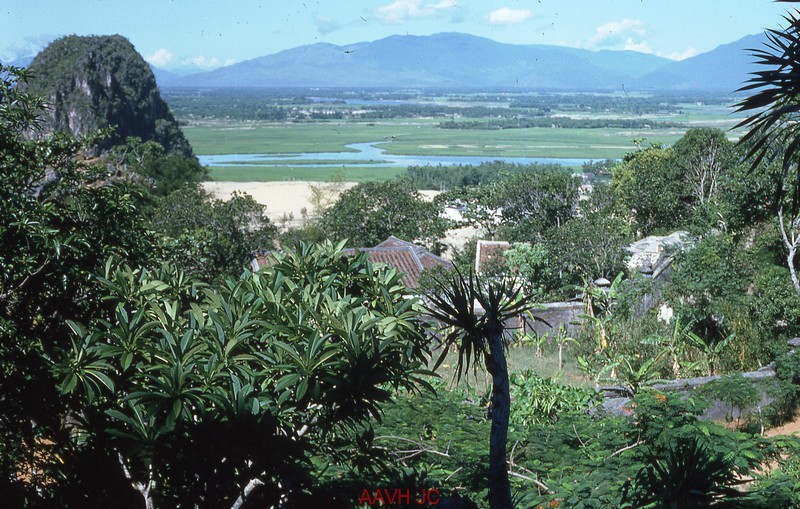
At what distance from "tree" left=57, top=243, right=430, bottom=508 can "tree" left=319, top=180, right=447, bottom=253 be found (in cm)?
2178

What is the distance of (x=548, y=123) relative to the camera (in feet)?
411

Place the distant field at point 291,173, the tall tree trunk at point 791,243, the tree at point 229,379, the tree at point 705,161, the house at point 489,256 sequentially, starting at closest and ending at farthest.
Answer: the tree at point 229,379 → the tall tree trunk at point 791,243 → the house at point 489,256 → the tree at point 705,161 → the distant field at point 291,173

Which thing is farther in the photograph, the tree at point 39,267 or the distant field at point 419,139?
the distant field at point 419,139

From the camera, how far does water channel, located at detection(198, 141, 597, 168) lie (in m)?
76.8

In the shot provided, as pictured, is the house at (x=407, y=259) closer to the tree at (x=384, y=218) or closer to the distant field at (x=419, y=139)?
the tree at (x=384, y=218)

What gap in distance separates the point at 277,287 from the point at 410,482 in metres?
1.82

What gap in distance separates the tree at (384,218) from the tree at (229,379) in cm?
2178

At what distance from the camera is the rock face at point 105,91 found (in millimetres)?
80250

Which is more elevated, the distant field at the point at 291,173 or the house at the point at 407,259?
the house at the point at 407,259

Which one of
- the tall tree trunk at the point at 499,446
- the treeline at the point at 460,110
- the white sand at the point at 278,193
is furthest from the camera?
the treeline at the point at 460,110

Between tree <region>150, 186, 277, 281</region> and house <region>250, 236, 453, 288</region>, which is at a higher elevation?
tree <region>150, 186, 277, 281</region>

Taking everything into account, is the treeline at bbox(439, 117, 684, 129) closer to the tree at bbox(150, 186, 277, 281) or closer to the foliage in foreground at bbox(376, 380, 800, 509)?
the tree at bbox(150, 186, 277, 281)

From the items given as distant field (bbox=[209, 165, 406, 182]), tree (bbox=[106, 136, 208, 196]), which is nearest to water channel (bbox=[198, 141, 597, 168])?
distant field (bbox=[209, 165, 406, 182])

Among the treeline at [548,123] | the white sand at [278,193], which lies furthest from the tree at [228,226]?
the treeline at [548,123]
